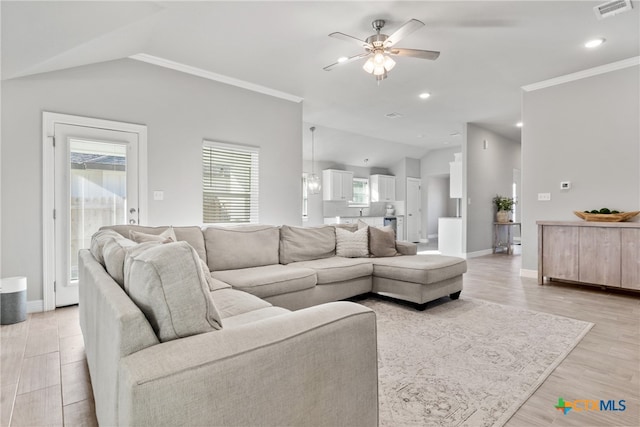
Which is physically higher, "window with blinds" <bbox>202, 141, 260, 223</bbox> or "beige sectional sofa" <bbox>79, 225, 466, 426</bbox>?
"window with blinds" <bbox>202, 141, 260, 223</bbox>

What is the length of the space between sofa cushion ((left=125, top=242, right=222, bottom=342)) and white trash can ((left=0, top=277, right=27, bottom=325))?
9.21 feet

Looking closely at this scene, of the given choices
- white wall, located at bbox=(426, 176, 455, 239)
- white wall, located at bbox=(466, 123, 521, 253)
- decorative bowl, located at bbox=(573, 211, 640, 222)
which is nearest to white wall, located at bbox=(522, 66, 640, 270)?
decorative bowl, located at bbox=(573, 211, 640, 222)

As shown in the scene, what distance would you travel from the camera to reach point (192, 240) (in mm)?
2979

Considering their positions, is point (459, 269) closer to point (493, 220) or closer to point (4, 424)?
point (4, 424)

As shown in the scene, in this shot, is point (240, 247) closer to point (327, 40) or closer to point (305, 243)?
point (305, 243)

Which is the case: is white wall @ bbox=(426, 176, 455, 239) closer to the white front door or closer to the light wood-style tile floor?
the white front door

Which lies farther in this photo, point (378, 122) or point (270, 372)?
point (378, 122)

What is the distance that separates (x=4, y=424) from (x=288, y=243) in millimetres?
2420

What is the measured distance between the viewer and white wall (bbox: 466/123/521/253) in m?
6.90

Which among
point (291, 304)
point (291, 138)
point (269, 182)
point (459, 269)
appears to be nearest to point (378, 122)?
point (291, 138)

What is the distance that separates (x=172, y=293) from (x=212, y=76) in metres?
4.03

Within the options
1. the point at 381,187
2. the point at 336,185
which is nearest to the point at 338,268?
the point at 336,185

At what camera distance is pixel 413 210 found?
10.4 meters

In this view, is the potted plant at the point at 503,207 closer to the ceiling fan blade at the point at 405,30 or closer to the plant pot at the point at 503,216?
the plant pot at the point at 503,216
